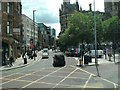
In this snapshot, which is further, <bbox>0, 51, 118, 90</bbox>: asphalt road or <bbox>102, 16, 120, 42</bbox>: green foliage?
<bbox>102, 16, 120, 42</bbox>: green foliage

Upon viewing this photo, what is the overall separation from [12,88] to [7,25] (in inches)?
1422

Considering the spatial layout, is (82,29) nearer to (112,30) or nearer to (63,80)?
(112,30)

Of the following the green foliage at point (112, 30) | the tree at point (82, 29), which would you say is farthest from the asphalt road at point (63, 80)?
the green foliage at point (112, 30)

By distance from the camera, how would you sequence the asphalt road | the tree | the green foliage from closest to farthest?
1. the asphalt road
2. the tree
3. the green foliage

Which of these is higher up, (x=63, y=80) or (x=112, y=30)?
(x=112, y=30)

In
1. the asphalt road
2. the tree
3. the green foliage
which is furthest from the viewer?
the green foliage

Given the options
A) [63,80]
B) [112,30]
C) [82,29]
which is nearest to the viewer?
[63,80]

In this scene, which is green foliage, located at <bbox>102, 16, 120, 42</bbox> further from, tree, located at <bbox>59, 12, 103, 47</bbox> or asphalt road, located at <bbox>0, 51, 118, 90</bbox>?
asphalt road, located at <bbox>0, 51, 118, 90</bbox>

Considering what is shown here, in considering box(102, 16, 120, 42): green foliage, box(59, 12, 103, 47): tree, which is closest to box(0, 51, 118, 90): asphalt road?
box(59, 12, 103, 47): tree

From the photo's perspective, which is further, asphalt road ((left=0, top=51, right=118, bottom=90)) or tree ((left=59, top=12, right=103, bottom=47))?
tree ((left=59, top=12, right=103, bottom=47))

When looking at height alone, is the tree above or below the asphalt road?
above

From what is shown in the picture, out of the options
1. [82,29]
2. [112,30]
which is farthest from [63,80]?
[112,30]

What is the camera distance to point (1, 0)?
55.9 meters

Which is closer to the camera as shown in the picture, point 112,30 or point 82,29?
point 82,29
